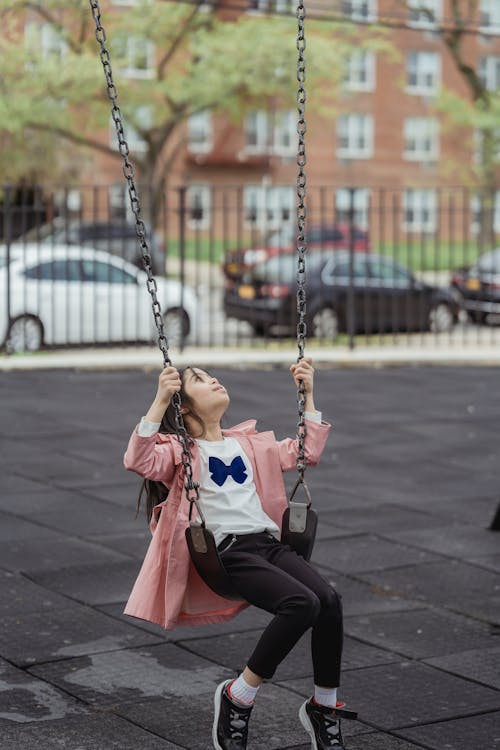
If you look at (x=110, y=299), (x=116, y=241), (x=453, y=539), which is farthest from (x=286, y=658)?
(x=116, y=241)

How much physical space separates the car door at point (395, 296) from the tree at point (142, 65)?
10.3 meters

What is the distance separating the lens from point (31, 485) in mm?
9344

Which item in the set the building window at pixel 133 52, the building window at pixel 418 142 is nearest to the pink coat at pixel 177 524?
the building window at pixel 133 52

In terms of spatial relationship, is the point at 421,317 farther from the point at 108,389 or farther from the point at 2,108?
the point at 2,108

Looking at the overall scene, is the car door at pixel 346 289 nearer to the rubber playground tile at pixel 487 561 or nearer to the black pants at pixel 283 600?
the rubber playground tile at pixel 487 561

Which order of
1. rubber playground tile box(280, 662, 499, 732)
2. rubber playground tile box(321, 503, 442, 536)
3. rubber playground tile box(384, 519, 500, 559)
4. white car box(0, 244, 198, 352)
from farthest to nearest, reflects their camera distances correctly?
white car box(0, 244, 198, 352), rubber playground tile box(321, 503, 442, 536), rubber playground tile box(384, 519, 500, 559), rubber playground tile box(280, 662, 499, 732)

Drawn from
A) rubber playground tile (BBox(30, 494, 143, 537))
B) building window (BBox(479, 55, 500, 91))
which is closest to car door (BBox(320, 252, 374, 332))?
rubber playground tile (BBox(30, 494, 143, 537))

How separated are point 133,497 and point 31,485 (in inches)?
30.6

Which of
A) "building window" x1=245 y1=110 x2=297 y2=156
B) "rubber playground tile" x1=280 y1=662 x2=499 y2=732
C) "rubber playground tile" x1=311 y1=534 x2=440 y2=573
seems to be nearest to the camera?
"rubber playground tile" x1=280 y1=662 x2=499 y2=732

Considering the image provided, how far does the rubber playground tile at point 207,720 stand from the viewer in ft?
15.2

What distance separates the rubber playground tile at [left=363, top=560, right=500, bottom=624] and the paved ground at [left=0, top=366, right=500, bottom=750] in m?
0.01

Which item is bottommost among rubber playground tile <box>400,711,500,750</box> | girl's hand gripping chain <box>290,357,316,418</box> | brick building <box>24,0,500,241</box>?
rubber playground tile <box>400,711,500,750</box>

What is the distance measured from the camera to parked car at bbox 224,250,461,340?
70.5ft

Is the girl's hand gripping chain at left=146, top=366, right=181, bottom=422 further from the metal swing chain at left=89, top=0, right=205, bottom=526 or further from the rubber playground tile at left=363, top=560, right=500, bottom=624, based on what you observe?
the rubber playground tile at left=363, top=560, right=500, bottom=624
